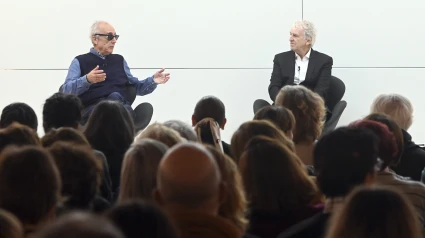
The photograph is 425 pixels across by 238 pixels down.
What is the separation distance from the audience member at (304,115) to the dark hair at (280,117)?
20 cm

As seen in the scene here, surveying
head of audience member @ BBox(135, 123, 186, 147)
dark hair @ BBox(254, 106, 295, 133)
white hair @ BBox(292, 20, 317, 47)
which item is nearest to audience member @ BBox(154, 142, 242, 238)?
head of audience member @ BBox(135, 123, 186, 147)

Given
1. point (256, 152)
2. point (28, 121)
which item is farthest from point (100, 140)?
point (256, 152)

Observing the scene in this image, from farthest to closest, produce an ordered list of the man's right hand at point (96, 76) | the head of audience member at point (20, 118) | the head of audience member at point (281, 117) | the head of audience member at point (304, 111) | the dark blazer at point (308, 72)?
the dark blazer at point (308, 72)
the man's right hand at point (96, 76)
the head of audience member at point (304, 111)
the head of audience member at point (20, 118)
the head of audience member at point (281, 117)

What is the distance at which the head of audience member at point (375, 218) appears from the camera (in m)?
1.96

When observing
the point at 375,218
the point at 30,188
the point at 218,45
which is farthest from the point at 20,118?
the point at 218,45

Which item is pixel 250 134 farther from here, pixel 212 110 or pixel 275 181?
pixel 212 110

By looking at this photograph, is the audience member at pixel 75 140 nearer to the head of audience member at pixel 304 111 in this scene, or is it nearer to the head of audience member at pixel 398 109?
the head of audience member at pixel 304 111

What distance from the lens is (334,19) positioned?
8.78 metres

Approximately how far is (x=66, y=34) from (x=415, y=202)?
615 centimetres

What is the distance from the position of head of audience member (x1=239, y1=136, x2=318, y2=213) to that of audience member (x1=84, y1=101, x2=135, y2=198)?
1267mm

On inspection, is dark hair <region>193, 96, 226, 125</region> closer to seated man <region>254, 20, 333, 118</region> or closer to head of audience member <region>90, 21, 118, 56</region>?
head of audience member <region>90, 21, 118, 56</region>

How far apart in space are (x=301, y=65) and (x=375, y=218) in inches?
240

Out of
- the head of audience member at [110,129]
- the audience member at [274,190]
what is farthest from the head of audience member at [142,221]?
the head of audience member at [110,129]

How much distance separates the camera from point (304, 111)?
4840 millimetres
